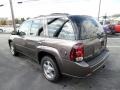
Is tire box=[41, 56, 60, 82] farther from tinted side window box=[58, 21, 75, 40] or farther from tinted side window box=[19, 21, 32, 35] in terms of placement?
tinted side window box=[19, 21, 32, 35]

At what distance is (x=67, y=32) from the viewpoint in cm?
352

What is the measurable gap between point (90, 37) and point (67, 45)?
67cm

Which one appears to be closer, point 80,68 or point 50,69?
point 80,68

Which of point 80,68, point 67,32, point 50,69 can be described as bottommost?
point 50,69

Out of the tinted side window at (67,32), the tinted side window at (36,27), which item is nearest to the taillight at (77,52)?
the tinted side window at (67,32)

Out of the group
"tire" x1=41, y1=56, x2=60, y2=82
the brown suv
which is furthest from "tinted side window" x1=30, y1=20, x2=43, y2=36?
"tire" x1=41, y1=56, x2=60, y2=82

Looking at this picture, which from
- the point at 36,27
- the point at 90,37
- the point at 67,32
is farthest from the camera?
the point at 36,27

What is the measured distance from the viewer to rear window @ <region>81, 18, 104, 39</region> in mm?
3520

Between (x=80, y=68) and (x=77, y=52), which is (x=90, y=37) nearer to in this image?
(x=77, y=52)

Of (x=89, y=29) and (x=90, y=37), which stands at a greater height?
(x=89, y=29)

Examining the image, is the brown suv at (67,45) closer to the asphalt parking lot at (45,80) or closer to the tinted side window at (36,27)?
the tinted side window at (36,27)

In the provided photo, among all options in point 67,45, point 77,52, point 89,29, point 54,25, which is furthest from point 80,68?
point 54,25

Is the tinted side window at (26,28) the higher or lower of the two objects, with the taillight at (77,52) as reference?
higher

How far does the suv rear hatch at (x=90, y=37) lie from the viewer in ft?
11.4
